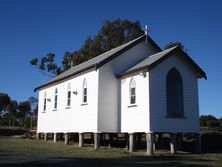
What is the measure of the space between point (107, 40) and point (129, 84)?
30.4m

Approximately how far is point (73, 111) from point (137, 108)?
6470 mm

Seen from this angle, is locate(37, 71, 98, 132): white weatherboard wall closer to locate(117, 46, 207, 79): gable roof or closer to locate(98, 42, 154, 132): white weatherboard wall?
locate(98, 42, 154, 132): white weatherboard wall

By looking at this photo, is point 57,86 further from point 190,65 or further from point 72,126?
point 190,65

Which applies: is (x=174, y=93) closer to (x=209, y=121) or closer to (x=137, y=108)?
(x=137, y=108)

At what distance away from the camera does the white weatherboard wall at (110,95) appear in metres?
22.9

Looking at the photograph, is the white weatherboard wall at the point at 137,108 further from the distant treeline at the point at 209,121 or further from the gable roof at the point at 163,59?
the distant treeline at the point at 209,121

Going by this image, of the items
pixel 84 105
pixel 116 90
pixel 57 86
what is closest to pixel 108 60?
pixel 116 90

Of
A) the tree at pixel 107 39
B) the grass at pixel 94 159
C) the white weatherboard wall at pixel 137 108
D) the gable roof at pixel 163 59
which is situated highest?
the tree at pixel 107 39

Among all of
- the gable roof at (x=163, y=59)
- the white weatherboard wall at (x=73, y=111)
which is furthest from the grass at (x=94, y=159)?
the gable roof at (x=163, y=59)

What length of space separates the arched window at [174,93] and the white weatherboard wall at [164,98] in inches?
11.1

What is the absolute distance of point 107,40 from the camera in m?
52.2

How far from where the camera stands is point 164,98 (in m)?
21.2

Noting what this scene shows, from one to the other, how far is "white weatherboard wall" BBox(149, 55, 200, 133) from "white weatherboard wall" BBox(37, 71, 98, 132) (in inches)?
161

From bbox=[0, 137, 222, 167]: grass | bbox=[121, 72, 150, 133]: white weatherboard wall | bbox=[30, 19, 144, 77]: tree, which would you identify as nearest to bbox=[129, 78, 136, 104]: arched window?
bbox=[121, 72, 150, 133]: white weatherboard wall
